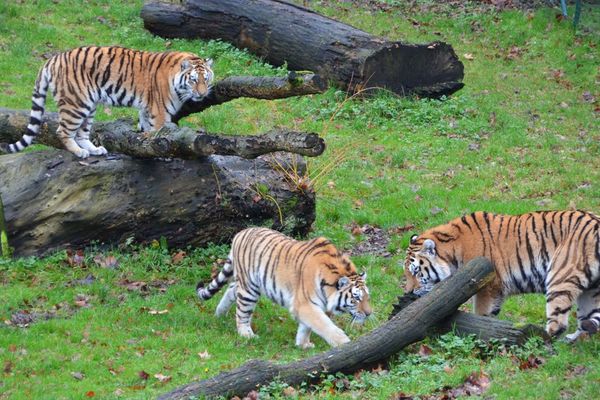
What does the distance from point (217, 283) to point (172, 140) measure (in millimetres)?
1927

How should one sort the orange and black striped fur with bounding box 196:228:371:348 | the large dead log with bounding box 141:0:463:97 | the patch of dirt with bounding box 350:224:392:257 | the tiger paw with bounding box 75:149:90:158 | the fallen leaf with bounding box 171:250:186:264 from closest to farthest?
the orange and black striped fur with bounding box 196:228:371:348
the fallen leaf with bounding box 171:250:186:264
the tiger paw with bounding box 75:149:90:158
the patch of dirt with bounding box 350:224:392:257
the large dead log with bounding box 141:0:463:97

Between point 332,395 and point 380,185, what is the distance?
703 cm

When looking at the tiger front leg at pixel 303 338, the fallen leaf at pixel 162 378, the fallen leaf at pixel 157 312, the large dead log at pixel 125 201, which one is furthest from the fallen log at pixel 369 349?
the large dead log at pixel 125 201

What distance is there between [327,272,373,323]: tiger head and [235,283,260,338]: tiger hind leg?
984mm

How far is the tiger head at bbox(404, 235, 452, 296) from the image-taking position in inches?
388

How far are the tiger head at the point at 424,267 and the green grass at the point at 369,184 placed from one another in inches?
26.2

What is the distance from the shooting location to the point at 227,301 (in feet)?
35.0

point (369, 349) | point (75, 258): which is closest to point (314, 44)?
point (75, 258)

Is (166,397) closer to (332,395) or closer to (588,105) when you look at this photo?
(332,395)

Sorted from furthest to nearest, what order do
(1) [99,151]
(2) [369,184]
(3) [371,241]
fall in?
(2) [369,184], (3) [371,241], (1) [99,151]

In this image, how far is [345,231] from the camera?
13.2 meters

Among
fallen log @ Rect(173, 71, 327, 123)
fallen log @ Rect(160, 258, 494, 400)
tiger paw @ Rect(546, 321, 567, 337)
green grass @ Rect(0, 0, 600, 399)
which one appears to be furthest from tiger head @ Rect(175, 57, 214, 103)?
tiger paw @ Rect(546, 321, 567, 337)

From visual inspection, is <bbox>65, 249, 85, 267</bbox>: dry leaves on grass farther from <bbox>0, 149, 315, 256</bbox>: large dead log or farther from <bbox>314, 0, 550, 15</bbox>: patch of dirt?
<bbox>314, 0, 550, 15</bbox>: patch of dirt

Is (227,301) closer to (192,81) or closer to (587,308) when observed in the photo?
(192,81)
